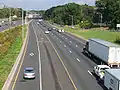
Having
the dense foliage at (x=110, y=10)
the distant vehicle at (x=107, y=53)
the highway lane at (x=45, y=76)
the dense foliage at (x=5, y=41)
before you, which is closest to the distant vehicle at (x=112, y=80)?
the highway lane at (x=45, y=76)

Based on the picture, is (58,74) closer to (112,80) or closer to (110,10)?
(112,80)

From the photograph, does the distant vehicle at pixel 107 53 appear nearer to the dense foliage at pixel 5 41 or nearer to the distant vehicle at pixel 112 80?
the distant vehicle at pixel 112 80

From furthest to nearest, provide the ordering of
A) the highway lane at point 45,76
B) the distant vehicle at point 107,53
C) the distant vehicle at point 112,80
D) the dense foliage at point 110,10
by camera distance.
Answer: the dense foliage at point 110,10, the distant vehicle at point 107,53, the highway lane at point 45,76, the distant vehicle at point 112,80

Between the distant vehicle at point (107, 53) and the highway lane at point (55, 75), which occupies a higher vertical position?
the distant vehicle at point (107, 53)

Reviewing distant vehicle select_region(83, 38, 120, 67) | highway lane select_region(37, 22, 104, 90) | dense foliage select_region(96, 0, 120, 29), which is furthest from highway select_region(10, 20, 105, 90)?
dense foliage select_region(96, 0, 120, 29)

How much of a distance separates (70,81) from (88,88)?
3.42 metres

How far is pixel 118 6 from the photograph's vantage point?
490ft

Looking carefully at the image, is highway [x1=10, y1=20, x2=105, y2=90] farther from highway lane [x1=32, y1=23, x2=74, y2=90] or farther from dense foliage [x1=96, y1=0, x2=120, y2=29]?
dense foliage [x1=96, y1=0, x2=120, y2=29]

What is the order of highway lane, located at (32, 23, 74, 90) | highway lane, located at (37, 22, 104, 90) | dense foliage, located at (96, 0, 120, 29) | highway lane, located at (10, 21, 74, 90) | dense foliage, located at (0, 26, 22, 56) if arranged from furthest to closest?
dense foliage, located at (96, 0, 120, 29) → dense foliage, located at (0, 26, 22, 56) → highway lane, located at (37, 22, 104, 90) → highway lane, located at (32, 23, 74, 90) → highway lane, located at (10, 21, 74, 90)

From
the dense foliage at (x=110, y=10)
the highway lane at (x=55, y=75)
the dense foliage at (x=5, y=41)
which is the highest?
the dense foliage at (x=110, y=10)

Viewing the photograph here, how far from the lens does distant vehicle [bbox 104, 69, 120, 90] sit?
86.2ft

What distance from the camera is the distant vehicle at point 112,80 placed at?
2628cm

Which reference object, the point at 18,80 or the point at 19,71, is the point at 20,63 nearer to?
the point at 19,71

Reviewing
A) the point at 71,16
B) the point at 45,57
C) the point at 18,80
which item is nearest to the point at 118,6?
the point at 71,16
